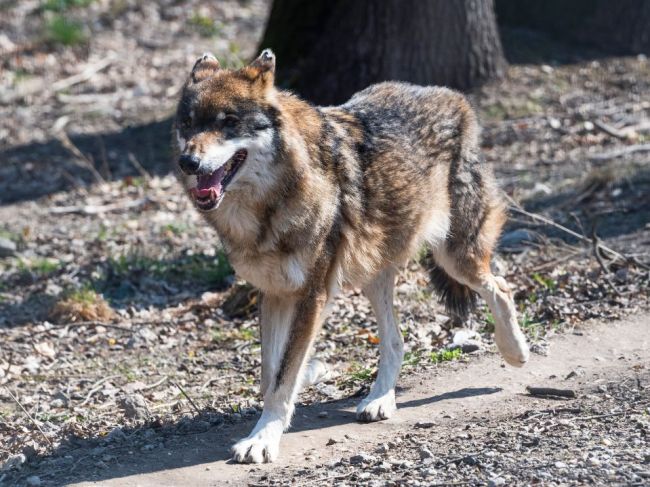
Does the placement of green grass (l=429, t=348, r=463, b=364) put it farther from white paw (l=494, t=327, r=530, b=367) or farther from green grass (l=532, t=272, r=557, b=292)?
green grass (l=532, t=272, r=557, b=292)

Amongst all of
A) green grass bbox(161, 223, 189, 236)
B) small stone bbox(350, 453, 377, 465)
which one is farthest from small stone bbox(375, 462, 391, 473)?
green grass bbox(161, 223, 189, 236)

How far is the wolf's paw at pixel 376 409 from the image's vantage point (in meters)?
5.82

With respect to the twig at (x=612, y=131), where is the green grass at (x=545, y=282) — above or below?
below

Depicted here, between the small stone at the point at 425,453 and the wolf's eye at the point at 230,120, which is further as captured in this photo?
the wolf's eye at the point at 230,120

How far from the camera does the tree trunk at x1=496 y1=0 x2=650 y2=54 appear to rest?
1306 cm

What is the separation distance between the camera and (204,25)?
15.6m

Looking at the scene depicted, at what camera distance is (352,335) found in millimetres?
7359

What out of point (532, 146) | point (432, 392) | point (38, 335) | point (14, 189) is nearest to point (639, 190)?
point (532, 146)

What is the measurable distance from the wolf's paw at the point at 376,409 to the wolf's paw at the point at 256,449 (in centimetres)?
69

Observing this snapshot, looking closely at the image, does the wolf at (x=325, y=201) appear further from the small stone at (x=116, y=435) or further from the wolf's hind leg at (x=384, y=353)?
the small stone at (x=116, y=435)

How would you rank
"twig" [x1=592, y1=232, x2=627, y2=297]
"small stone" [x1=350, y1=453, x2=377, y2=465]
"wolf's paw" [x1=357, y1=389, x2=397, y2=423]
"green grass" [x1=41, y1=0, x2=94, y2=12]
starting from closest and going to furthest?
1. "small stone" [x1=350, y1=453, x2=377, y2=465]
2. "wolf's paw" [x1=357, y1=389, x2=397, y2=423]
3. "twig" [x1=592, y1=232, x2=627, y2=297]
4. "green grass" [x1=41, y1=0, x2=94, y2=12]

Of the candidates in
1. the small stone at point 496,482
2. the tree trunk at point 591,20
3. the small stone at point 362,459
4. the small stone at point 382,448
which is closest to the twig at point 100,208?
the small stone at point 382,448

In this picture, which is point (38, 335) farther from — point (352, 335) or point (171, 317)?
point (352, 335)

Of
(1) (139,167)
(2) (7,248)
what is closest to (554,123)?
(1) (139,167)
